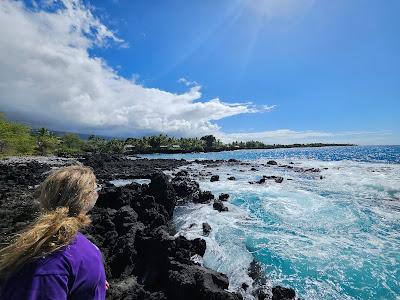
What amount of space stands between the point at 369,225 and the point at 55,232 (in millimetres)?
20049

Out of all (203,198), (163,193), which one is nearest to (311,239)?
(163,193)

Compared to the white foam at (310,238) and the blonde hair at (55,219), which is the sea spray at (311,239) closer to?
the white foam at (310,238)

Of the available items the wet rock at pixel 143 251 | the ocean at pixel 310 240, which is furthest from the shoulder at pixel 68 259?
the ocean at pixel 310 240

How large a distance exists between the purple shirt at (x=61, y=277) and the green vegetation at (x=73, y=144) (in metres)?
65.8

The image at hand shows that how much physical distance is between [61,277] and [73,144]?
134 meters

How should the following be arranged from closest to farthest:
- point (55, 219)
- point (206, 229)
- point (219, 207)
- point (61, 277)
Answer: point (61, 277)
point (55, 219)
point (206, 229)
point (219, 207)

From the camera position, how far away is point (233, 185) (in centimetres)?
3506

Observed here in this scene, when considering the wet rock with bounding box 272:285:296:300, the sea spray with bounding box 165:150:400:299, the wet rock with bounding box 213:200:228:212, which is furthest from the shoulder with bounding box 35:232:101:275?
the wet rock with bounding box 213:200:228:212

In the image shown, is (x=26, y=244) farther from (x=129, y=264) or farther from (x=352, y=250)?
(x=352, y=250)

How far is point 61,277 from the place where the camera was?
2.04 m

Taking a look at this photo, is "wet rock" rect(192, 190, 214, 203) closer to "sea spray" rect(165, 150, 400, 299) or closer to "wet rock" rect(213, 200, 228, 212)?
"sea spray" rect(165, 150, 400, 299)

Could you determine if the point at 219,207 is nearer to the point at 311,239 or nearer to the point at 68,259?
the point at 311,239

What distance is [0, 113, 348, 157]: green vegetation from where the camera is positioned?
211ft

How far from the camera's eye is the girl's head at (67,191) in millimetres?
2387
